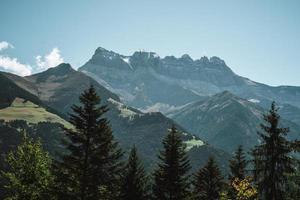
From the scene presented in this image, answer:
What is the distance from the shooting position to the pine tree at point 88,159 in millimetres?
35719

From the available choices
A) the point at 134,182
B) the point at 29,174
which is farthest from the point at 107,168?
the point at 134,182

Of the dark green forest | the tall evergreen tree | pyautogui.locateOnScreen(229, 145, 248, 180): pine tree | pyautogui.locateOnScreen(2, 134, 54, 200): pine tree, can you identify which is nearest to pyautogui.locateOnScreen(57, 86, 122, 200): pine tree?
the dark green forest

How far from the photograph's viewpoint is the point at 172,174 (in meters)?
43.4

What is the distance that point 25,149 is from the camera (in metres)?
41.1

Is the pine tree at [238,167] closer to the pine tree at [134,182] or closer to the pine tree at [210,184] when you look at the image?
the pine tree at [210,184]

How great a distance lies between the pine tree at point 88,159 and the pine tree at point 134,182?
8.29 meters

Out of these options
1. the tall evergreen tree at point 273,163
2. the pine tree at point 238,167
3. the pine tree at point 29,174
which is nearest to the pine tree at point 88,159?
the pine tree at point 29,174

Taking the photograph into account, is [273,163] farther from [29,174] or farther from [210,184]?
[29,174]

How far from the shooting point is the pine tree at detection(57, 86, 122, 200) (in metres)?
35.7

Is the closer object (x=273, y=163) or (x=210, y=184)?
(x=273, y=163)

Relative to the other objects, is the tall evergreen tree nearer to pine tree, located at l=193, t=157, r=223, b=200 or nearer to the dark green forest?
the dark green forest

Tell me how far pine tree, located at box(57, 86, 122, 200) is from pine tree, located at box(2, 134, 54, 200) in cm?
335

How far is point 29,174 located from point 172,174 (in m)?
14.5

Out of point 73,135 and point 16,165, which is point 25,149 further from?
point 73,135
